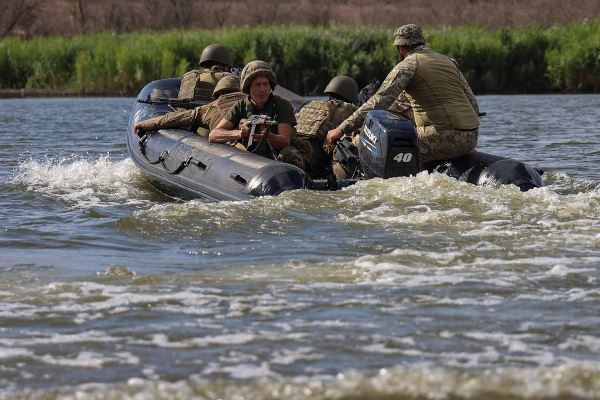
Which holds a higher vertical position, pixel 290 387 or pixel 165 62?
pixel 290 387

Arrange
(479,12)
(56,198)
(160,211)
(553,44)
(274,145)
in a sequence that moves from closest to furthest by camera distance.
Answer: (160,211) → (274,145) → (56,198) → (553,44) → (479,12)

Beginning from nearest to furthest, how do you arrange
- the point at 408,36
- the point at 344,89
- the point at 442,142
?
1. the point at 442,142
2. the point at 408,36
3. the point at 344,89

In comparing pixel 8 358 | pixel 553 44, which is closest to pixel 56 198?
pixel 8 358

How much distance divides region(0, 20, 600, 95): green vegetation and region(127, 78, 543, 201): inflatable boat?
49.8 ft

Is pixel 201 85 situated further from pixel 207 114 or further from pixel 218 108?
pixel 218 108

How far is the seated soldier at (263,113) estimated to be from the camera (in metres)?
9.09

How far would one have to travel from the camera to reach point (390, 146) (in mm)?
8562

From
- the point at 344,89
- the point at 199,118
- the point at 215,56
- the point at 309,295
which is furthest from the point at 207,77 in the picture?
the point at 309,295

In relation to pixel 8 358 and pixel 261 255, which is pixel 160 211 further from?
pixel 8 358

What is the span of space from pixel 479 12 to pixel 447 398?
132 ft

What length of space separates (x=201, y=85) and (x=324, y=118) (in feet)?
8.05

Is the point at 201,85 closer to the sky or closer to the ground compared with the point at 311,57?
closer to the sky

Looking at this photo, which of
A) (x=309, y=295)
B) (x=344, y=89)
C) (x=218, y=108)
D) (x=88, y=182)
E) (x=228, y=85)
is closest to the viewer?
(x=309, y=295)

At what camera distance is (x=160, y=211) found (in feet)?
27.7
